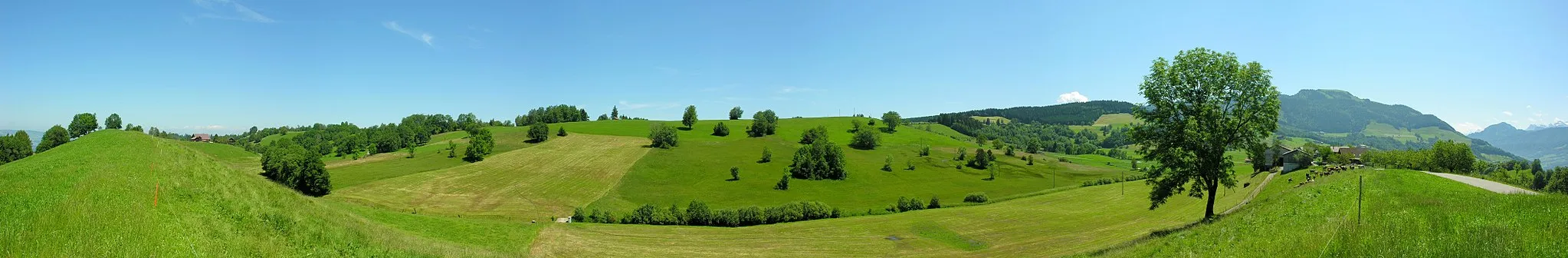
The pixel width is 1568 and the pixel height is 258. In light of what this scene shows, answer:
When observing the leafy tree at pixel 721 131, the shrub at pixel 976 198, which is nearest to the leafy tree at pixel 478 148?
the leafy tree at pixel 721 131

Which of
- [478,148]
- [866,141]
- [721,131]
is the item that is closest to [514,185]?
[478,148]

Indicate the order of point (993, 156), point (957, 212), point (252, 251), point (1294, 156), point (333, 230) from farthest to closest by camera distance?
point (993, 156)
point (957, 212)
point (1294, 156)
point (333, 230)
point (252, 251)

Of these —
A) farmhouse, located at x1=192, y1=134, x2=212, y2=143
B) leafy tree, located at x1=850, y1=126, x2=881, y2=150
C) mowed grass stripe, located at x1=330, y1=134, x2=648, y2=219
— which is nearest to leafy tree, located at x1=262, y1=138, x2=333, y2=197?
mowed grass stripe, located at x1=330, y1=134, x2=648, y2=219

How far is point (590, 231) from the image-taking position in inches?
2229

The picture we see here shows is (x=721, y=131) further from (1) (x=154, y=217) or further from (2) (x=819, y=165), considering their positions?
(1) (x=154, y=217)

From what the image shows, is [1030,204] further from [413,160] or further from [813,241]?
[413,160]

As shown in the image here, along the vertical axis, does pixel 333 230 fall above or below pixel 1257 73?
below

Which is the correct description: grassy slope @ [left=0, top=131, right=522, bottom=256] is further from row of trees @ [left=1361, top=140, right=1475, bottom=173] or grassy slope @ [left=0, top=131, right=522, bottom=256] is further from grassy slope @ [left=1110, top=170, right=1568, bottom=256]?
row of trees @ [left=1361, top=140, right=1475, bottom=173]

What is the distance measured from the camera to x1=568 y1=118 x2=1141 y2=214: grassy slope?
84250 millimetres

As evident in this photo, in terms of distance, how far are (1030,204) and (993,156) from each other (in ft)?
199

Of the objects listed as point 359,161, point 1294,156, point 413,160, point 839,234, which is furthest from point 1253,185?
point 359,161

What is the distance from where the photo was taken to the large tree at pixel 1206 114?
74.6 ft

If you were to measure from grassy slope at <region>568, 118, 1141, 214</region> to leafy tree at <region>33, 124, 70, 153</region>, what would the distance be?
56.9 m

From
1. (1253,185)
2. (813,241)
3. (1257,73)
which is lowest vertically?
(813,241)
